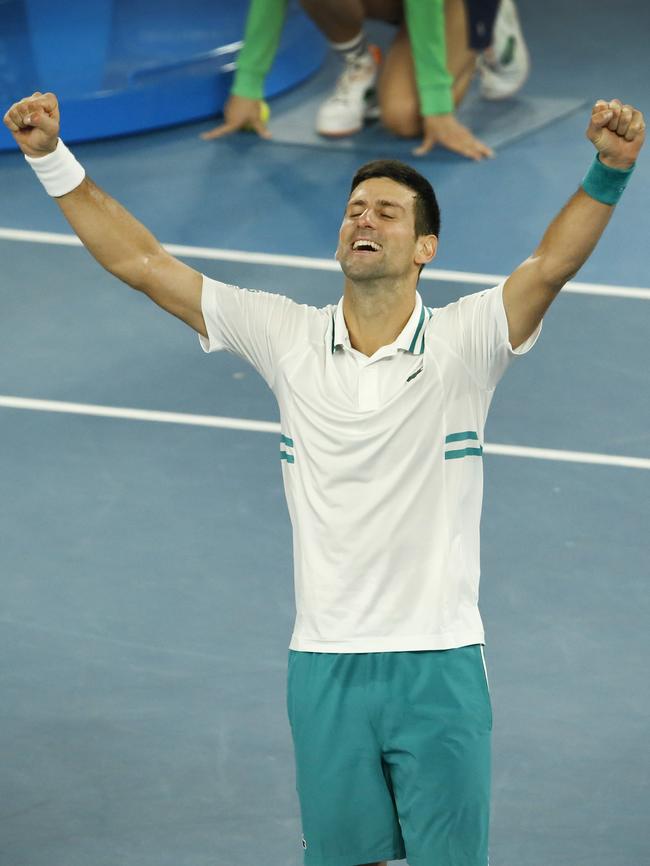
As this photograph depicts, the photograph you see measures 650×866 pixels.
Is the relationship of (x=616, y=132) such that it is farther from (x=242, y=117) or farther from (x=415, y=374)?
(x=242, y=117)

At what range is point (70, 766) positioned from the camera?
4.62 m

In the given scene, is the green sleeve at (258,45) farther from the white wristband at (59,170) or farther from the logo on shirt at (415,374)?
the logo on shirt at (415,374)

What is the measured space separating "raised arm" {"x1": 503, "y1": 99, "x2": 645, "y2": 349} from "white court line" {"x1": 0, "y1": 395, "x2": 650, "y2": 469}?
9.11 ft

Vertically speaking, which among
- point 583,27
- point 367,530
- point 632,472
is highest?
point 367,530

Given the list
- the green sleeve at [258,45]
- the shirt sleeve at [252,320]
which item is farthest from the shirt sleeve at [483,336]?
the green sleeve at [258,45]

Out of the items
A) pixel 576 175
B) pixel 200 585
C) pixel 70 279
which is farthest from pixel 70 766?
pixel 576 175

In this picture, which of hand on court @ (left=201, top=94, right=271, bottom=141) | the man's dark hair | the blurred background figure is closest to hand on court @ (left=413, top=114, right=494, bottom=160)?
the blurred background figure

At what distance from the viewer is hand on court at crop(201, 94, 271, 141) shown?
9.14m

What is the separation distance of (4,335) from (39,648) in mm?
2304

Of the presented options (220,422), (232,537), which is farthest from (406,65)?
(232,537)

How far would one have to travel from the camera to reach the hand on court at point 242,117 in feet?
30.0

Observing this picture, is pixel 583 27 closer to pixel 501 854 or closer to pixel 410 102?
pixel 410 102

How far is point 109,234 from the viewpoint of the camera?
11.9 feet

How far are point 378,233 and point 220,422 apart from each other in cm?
306
